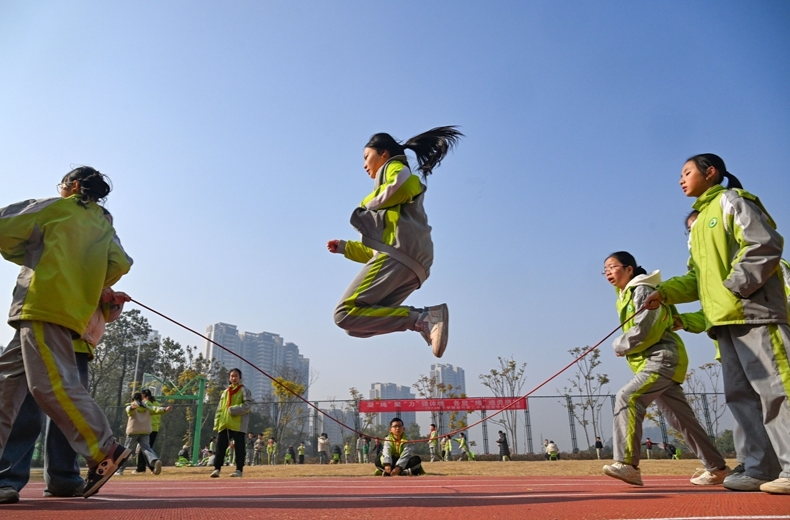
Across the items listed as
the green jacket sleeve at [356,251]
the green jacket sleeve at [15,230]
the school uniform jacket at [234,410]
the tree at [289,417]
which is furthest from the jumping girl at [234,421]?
the tree at [289,417]

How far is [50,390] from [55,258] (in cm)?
90

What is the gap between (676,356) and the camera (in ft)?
16.6

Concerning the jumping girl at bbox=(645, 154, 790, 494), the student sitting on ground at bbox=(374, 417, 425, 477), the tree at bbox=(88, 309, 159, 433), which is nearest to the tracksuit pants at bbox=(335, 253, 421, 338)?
the jumping girl at bbox=(645, 154, 790, 494)

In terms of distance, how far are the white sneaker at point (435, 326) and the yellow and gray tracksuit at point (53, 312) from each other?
247 centimetres

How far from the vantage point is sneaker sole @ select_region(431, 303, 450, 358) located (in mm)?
4609

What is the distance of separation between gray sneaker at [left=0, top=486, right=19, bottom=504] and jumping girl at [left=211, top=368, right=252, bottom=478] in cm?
590

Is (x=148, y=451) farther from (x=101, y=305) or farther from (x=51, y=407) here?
(x=51, y=407)

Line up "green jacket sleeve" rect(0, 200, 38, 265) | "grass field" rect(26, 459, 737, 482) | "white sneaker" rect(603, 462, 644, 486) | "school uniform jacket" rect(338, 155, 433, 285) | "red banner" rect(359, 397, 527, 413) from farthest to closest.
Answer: "red banner" rect(359, 397, 527, 413) → "grass field" rect(26, 459, 737, 482) → "school uniform jacket" rect(338, 155, 433, 285) → "white sneaker" rect(603, 462, 644, 486) → "green jacket sleeve" rect(0, 200, 38, 265)

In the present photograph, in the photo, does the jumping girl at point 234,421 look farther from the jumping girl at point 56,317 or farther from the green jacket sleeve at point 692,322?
the green jacket sleeve at point 692,322

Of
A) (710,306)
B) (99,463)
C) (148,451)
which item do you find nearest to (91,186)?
(99,463)

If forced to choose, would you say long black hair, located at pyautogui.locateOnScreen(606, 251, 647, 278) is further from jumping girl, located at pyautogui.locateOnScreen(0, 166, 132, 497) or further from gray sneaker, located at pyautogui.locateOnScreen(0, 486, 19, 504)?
gray sneaker, located at pyautogui.locateOnScreen(0, 486, 19, 504)

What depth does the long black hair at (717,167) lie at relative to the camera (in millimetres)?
4590

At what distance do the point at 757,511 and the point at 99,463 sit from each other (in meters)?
3.89

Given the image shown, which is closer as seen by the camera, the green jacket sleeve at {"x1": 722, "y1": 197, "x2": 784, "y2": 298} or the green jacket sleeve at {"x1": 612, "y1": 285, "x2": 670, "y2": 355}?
the green jacket sleeve at {"x1": 722, "y1": 197, "x2": 784, "y2": 298}
